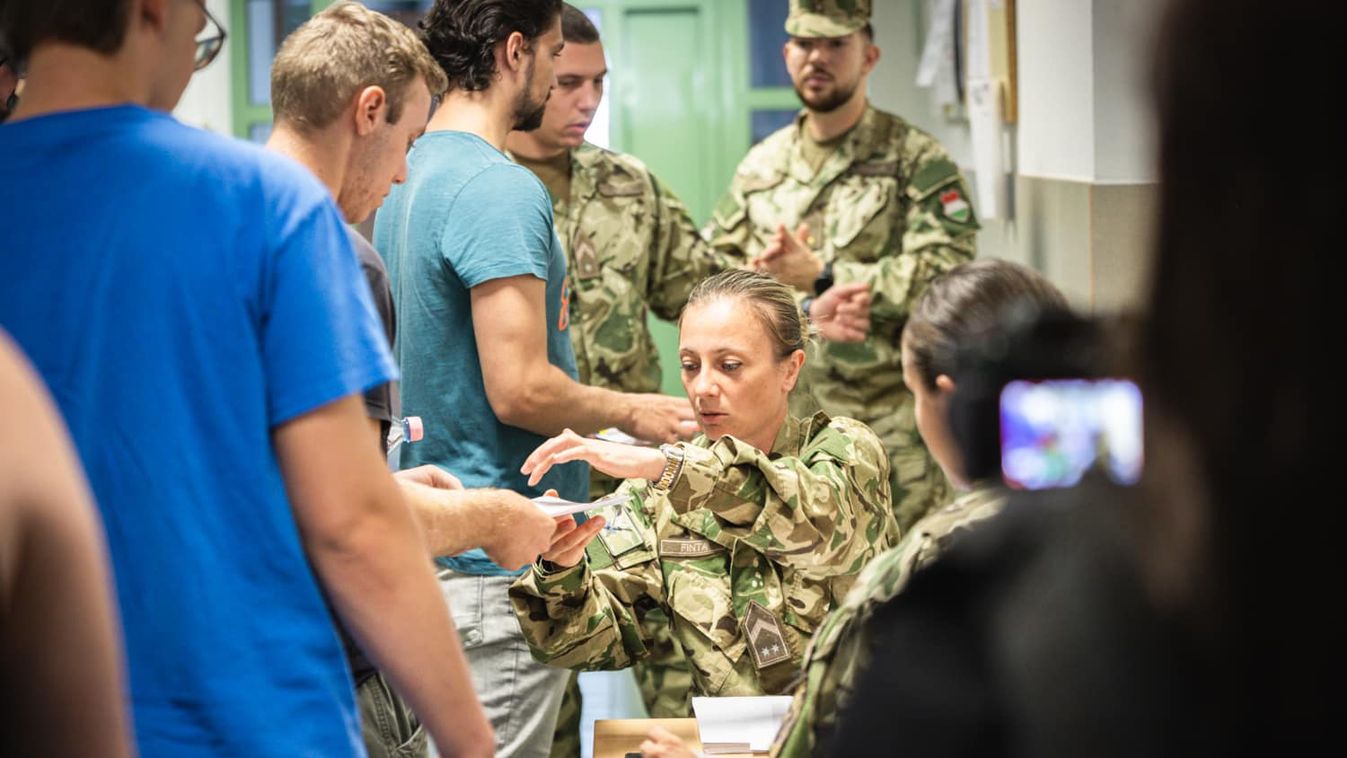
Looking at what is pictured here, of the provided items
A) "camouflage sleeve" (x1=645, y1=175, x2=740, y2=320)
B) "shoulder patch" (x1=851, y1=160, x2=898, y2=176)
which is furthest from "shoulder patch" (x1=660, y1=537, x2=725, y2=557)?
"shoulder patch" (x1=851, y1=160, x2=898, y2=176)

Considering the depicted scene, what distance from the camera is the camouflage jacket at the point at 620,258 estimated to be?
3781 mm

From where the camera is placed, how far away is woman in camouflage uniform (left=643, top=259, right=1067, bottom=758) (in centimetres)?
136

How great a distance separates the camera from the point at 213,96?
677 cm

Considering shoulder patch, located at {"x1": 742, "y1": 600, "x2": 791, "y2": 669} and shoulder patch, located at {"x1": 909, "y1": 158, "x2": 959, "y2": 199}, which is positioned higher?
shoulder patch, located at {"x1": 909, "y1": 158, "x2": 959, "y2": 199}

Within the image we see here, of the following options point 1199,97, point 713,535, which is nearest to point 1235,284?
point 1199,97

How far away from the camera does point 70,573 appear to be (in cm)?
71

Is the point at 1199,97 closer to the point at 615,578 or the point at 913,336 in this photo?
the point at 913,336

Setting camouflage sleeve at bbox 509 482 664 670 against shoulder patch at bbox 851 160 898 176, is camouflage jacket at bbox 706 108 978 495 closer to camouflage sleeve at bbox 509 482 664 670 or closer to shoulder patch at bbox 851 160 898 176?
shoulder patch at bbox 851 160 898 176

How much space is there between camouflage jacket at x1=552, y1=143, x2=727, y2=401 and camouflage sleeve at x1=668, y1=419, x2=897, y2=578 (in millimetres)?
1371

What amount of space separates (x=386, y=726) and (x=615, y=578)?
536 mm

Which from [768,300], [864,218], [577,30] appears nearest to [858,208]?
[864,218]

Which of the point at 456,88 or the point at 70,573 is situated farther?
the point at 456,88

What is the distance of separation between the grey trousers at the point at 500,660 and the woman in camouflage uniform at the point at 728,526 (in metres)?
0.12

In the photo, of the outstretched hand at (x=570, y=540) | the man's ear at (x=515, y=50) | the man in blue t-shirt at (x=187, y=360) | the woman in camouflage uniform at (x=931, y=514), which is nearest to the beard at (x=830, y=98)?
the man's ear at (x=515, y=50)
